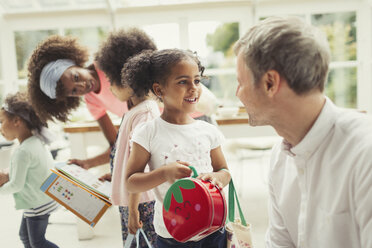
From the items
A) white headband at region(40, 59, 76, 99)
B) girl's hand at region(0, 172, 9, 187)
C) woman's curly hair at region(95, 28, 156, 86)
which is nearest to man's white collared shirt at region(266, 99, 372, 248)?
woman's curly hair at region(95, 28, 156, 86)

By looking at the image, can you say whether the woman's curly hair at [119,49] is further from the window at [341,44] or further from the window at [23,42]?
the window at [341,44]

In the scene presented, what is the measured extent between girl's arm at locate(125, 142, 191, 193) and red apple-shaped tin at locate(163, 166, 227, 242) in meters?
0.06

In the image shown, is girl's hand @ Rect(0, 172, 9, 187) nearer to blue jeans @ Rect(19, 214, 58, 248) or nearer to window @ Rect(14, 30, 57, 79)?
blue jeans @ Rect(19, 214, 58, 248)

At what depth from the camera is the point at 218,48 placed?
5074 millimetres

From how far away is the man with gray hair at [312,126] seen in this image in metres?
0.77

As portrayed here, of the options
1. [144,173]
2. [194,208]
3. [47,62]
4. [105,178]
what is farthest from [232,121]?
[194,208]

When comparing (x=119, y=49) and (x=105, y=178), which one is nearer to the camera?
(x=119, y=49)

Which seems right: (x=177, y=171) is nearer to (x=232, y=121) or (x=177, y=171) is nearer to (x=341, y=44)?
(x=232, y=121)

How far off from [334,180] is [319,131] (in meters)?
0.12

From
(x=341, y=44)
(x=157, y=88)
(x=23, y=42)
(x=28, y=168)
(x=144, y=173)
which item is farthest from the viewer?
(x=341, y=44)

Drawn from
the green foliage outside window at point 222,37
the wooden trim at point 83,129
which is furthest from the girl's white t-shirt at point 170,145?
the green foliage outside window at point 222,37

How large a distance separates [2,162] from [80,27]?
7.59 feet

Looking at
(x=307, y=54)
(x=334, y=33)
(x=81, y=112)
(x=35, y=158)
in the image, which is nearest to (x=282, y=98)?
(x=307, y=54)

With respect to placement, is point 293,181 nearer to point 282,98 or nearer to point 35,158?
point 282,98
